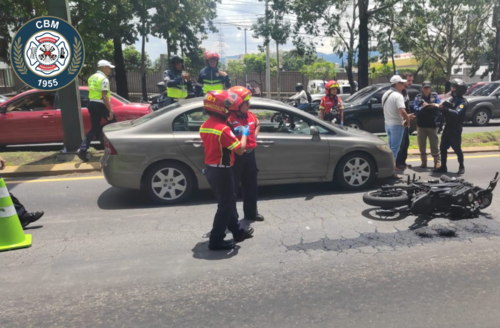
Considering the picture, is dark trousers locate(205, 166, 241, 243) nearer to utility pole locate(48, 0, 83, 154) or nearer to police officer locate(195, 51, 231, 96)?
police officer locate(195, 51, 231, 96)

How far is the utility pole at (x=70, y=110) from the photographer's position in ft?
28.5

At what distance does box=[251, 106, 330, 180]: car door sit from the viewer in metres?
6.50

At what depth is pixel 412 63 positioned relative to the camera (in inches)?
2741

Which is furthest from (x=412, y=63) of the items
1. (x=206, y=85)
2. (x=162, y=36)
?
(x=206, y=85)

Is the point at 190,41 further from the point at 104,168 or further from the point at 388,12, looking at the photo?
the point at 104,168

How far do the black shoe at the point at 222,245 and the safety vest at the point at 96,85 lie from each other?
16.1ft

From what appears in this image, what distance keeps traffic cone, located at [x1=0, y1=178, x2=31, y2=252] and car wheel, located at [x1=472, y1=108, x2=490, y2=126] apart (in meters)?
15.7

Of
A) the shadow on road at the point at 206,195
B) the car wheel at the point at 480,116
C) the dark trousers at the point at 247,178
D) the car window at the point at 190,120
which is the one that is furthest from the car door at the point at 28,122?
the car wheel at the point at 480,116

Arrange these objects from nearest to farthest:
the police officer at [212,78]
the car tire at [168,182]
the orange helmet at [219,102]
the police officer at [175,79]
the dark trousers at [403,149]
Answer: the orange helmet at [219,102]
the car tire at [168,182]
the dark trousers at [403,149]
the police officer at [212,78]
the police officer at [175,79]

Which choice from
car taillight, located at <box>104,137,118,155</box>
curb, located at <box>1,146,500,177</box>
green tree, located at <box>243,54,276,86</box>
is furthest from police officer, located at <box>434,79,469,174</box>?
green tree, located at <box>243,54,276,86</box>

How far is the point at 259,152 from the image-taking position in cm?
645

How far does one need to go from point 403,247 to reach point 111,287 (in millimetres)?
2847

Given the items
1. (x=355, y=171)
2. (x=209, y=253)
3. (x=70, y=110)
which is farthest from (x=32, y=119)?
(x=209, y=253)

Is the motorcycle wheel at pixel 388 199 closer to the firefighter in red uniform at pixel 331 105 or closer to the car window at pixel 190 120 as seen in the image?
the car window at pixel 190 120
